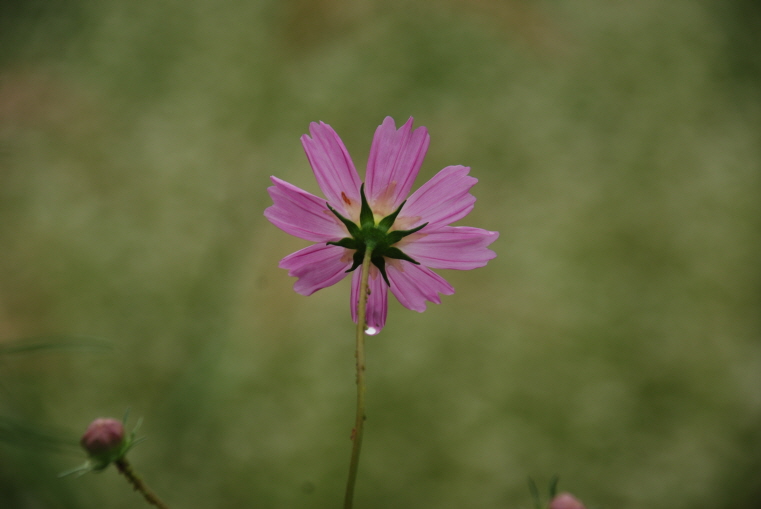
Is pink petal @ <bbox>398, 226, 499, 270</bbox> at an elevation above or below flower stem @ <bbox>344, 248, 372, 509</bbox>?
above

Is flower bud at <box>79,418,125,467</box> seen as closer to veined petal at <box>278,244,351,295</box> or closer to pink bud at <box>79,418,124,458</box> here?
pink bud at <box>79,418,124,458</box>

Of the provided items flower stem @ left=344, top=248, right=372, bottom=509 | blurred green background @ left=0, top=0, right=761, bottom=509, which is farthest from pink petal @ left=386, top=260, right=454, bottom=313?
blurred green background @ left=0, top=0, right=761, bottom=509

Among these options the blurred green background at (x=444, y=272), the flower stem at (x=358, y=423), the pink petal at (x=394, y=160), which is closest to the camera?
the flower stem at (x=358, y=423)

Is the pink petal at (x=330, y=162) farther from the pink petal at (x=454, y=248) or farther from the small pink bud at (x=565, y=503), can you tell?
the small pink bud at (x=565, y=503)

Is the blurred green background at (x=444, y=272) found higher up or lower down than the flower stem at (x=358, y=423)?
higher up

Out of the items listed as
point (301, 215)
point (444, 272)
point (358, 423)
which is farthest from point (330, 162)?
point (444, 272)

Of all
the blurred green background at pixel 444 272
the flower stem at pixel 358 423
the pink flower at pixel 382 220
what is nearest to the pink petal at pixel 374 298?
the pink flower at pixel 382 220

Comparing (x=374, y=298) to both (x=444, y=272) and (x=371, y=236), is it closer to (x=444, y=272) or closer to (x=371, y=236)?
(x=371, y=236)
